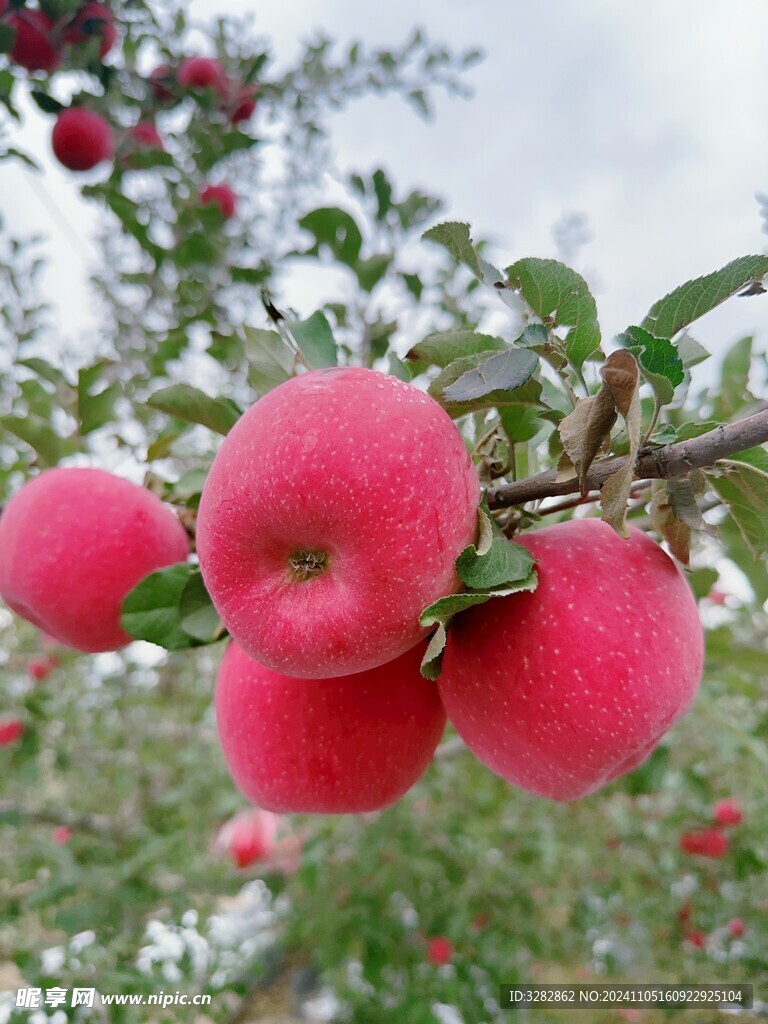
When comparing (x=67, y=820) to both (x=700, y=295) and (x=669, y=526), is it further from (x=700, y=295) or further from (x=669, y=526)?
(x=700, y=295)

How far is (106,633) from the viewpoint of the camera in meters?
0.92

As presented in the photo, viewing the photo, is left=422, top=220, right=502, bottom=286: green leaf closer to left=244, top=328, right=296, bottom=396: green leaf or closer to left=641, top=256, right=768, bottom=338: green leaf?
left=641, top=256, right=768, bottom=338: green leaf

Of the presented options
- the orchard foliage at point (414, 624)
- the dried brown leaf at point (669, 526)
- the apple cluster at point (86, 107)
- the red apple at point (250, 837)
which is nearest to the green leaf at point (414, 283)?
the orchard foliage at point (414, 624)

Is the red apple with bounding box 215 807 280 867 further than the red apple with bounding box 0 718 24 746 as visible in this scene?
Yes

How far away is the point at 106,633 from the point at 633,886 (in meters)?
2.11

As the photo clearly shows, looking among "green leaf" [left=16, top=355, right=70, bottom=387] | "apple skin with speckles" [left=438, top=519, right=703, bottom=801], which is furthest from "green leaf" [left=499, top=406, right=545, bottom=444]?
"green leaf" [left=16, top=355, right=70, bottom=387]

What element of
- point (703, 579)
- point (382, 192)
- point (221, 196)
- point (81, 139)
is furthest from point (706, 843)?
point (81, 139)

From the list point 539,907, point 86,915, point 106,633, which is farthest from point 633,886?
point 106,633

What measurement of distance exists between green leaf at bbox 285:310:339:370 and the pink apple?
33 cm

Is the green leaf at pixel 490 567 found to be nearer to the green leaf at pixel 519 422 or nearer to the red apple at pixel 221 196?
the green leaf at pixel 519 422

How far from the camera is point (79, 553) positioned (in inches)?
34.9

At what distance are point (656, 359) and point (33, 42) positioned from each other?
185 cm

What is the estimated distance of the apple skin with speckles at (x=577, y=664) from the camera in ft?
2.01

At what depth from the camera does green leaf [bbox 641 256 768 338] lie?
0.56 metres
